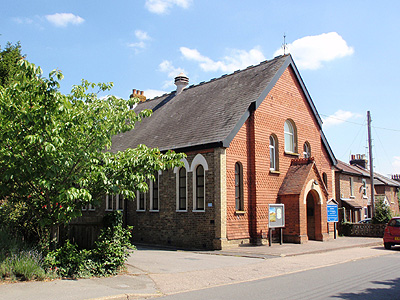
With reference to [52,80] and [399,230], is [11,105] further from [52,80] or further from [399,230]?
[399,230]

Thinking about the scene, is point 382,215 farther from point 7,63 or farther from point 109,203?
point 7,63

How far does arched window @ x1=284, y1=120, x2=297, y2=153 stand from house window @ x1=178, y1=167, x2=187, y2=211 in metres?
6.40

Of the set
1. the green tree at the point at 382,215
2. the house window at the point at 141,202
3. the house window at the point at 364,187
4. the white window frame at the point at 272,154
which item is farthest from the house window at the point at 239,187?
the house window at the point at 364,187

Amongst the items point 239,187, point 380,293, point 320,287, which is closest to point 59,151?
point 320,287

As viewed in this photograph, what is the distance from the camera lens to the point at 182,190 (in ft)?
63.8

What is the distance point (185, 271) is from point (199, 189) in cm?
697

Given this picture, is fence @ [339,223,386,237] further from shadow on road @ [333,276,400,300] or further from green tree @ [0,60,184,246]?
green tree @ [0,60,184,246]

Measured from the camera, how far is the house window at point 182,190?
19.2 meters

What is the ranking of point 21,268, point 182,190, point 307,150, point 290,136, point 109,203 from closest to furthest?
point 21,268 < point 182,190 < point 290,136 < point 307,150 < point 109,203

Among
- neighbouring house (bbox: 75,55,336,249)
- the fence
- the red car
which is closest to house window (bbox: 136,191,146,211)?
neighbouring house (bbox: 75,55,336,249)

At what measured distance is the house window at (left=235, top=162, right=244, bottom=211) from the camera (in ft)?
61.3

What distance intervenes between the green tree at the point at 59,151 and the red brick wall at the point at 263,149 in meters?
7.46

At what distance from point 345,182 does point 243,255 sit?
2211 cm

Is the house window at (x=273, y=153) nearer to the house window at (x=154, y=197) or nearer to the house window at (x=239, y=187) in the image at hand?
the house window at (x=239, y=187)
